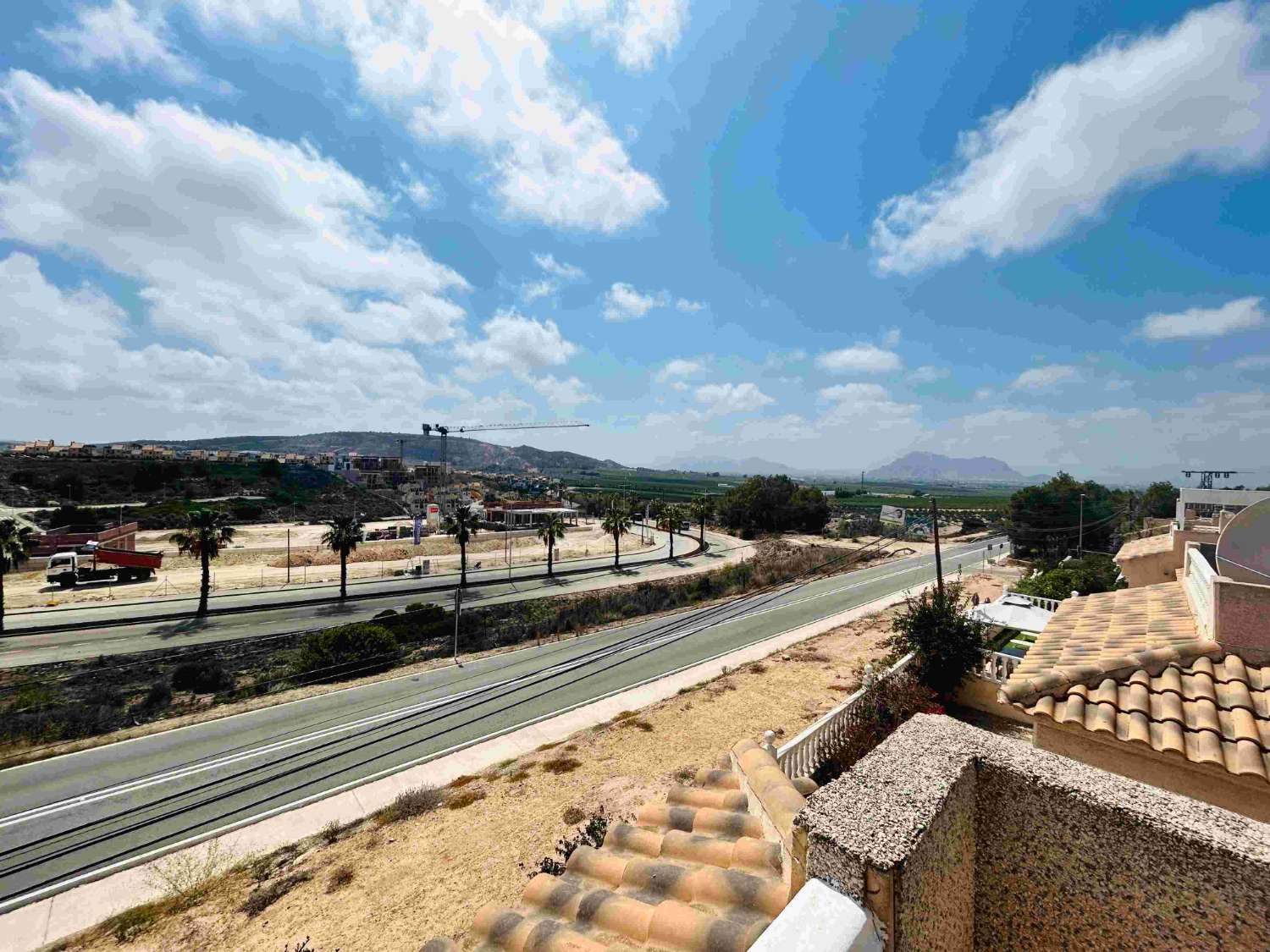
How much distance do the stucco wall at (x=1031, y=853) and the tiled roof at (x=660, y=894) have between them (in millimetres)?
1394

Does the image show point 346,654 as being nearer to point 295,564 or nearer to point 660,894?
point 660,894

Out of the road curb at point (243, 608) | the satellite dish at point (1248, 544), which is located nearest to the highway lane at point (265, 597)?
the road curb at point (243, 608)

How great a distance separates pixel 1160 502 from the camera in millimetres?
74562

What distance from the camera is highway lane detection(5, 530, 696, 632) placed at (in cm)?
3444

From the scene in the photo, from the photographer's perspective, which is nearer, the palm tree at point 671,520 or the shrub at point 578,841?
the shrub at point 578,841

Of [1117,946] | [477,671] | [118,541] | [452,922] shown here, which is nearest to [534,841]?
[452,922]

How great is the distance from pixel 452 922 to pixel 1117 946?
28.2 ft

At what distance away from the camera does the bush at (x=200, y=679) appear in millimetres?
23516

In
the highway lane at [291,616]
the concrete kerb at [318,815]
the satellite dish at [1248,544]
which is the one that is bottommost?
the highway lane at [291,616]

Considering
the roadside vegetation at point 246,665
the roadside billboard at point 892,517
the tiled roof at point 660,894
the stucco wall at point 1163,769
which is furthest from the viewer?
the roadside billboard at point 892,517

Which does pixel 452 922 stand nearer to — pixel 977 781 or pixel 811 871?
pixel 811 871

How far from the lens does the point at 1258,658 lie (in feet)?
22.5

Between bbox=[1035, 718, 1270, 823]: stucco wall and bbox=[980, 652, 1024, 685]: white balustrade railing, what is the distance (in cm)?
752

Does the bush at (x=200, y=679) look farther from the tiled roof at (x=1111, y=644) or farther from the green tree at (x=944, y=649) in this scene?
the tiled roof at (x=1111, y=644)
